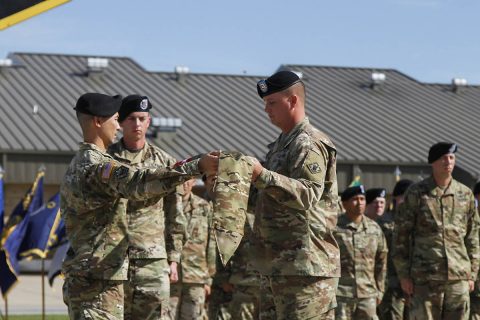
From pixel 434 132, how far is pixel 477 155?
2.08 m

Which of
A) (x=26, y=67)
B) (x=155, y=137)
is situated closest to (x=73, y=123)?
(x=155, y=137)

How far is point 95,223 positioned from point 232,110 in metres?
32.1

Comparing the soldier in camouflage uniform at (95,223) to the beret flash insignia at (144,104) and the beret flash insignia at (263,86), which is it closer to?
the beret flash insignia at (263,86)

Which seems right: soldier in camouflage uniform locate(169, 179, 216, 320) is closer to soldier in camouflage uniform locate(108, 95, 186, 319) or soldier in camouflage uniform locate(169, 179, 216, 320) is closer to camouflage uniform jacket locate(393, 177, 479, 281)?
camouflage uniform jacket locate(393, 177, 479, 281)

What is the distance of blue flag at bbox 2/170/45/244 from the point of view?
16.3 m

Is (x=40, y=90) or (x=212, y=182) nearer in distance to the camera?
(x=212, y=182)

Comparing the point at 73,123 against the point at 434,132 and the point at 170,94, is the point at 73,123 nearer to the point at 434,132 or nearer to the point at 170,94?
the point at 170,94

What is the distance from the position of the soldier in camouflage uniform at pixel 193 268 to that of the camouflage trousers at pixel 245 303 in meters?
0.76

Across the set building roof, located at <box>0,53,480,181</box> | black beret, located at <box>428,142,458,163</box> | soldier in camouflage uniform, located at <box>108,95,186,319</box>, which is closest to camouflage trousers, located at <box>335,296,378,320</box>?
black beret, located at <box>428,142,458,163</box>

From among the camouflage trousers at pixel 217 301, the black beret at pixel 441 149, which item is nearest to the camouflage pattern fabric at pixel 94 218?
the black beret at pixel 441 149

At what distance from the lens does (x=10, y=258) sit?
53.1 ft

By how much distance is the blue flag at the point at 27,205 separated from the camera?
643 inches

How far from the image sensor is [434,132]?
4088 centimetres

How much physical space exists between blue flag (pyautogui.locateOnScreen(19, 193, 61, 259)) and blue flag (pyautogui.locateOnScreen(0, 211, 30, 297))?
14 cm
